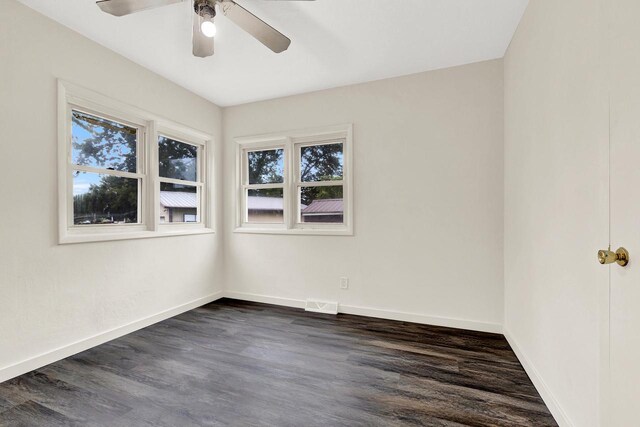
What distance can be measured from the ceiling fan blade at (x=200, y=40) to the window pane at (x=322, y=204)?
184 cm

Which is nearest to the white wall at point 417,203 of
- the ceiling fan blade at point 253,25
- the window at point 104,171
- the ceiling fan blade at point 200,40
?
the ceiling fan blade at point 253,25

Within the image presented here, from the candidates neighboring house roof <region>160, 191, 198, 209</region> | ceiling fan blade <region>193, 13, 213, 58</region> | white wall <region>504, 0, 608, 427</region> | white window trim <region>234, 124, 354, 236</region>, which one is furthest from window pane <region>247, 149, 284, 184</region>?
white wall <region>504, 0, 608, 427</region>

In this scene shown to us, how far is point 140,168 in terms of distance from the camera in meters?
2.94

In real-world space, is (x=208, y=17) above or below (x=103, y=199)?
above

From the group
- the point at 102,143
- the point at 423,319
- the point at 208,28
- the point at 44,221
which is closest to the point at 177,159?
the point at 102,143

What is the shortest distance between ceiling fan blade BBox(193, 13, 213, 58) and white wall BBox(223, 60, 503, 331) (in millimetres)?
1467

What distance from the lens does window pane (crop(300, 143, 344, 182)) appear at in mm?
3354

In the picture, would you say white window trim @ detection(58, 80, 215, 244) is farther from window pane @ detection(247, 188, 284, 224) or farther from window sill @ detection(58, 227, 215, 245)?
window pane @ detection(247, 188, 284, 224)

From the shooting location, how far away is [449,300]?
2.80 metres

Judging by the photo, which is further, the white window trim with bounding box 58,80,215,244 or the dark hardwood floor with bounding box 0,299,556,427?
the white window trim with bounding box 58,80,215,244

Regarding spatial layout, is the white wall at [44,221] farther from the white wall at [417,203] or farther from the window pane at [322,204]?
the window pane at [322,204]

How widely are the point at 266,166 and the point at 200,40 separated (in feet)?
6.15

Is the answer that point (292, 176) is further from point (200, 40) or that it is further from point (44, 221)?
point (44, 221)

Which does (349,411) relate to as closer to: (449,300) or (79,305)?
(449,300)
